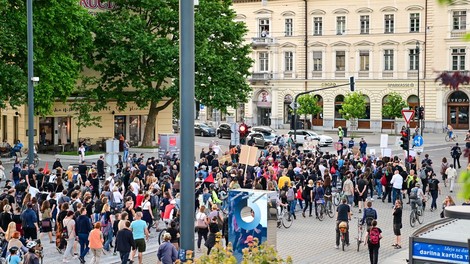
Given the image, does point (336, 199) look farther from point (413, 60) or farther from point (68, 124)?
point (413, 60)

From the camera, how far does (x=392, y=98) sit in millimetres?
72500

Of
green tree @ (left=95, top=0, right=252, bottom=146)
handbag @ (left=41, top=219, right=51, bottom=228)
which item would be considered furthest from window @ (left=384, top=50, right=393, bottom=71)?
handbag @ (left=41, top=219, right=51, bottom=228)

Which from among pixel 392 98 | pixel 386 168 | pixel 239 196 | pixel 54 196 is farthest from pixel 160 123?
pixel 239 196

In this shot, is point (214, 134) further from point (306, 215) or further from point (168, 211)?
point (168, 211)

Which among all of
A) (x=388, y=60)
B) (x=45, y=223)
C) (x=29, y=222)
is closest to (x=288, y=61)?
(x=388, y=60)

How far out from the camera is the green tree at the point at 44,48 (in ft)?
135

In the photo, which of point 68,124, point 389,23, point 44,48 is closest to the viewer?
point 44,48

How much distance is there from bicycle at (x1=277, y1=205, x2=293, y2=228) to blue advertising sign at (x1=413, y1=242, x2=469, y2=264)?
14090 millimetres

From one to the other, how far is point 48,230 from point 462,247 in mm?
13281

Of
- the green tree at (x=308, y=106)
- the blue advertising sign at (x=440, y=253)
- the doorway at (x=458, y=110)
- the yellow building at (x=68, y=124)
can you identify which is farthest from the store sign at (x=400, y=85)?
the blue advertising sign at (x=440, y=253)

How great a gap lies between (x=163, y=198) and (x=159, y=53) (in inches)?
965

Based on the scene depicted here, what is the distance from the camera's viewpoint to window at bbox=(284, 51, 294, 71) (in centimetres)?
8212

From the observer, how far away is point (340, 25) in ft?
260

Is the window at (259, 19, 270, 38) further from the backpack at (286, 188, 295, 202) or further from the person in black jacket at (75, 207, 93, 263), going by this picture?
the person in black jacket at (75, 207, 93, 263)
